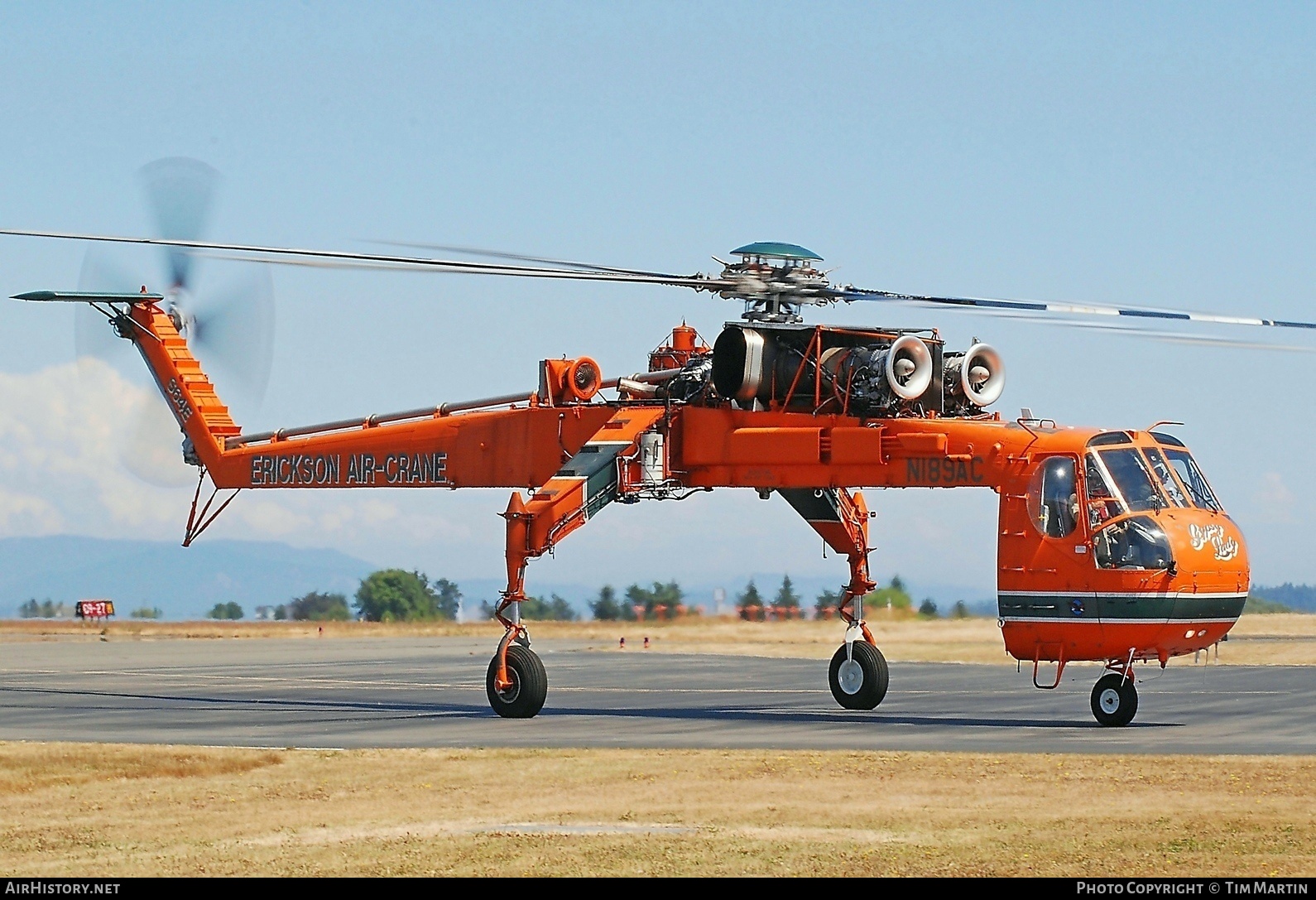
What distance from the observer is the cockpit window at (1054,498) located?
24.6m

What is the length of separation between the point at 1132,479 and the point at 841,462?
433cm

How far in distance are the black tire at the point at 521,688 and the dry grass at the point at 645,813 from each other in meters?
5.53

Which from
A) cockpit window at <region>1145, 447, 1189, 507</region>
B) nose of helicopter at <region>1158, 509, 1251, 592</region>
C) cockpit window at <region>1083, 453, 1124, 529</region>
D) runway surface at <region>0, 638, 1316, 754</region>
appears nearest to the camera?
runway surface at <region>0, 638, 1316, 754</region>

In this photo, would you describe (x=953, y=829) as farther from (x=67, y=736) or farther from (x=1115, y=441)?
(x=67, y=736)

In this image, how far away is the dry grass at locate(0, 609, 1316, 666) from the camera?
47.1m

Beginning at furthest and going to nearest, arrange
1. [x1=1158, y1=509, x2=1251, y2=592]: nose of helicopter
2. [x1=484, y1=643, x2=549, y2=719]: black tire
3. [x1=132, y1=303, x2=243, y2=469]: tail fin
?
[x1=132, y1=303, x2=243, y2=469]: tail fin, [x1=484, y1=643, x2=549, y2=719]: black tire, [x1=1158, y1=509, x2=1251, y2=592]: nose of helicopter

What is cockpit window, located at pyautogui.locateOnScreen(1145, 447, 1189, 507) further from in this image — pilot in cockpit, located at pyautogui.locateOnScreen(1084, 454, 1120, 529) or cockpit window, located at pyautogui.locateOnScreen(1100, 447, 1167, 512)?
pilot in cockpit, located at pyautogui.locateOnScreen(1084, 454, 1120, 529)

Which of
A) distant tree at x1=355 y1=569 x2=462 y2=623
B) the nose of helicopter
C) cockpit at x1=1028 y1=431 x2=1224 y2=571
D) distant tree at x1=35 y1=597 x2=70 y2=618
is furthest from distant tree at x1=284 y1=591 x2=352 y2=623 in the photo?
the nose of helicopter

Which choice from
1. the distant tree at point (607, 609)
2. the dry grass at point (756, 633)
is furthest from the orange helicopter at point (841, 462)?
the distant tree at point (607, 609)

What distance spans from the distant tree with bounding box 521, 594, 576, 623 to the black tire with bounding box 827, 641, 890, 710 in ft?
120

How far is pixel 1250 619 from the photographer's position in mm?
68375

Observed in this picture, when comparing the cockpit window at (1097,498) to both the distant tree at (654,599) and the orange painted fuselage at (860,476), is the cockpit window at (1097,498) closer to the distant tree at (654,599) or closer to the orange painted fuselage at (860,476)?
the orange painted fuselage at (860,476)

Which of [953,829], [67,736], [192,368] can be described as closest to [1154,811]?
[953,829]

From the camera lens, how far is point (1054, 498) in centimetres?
2472
